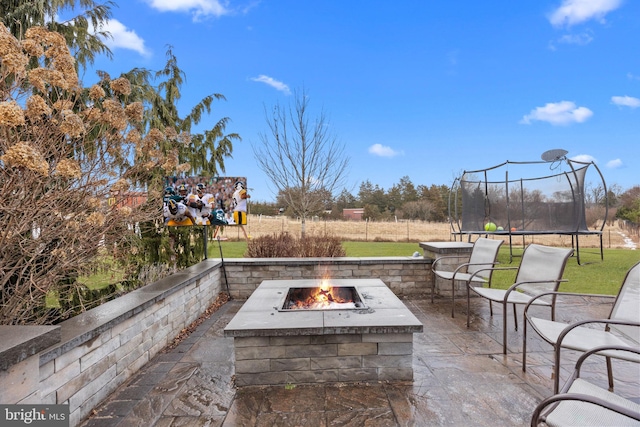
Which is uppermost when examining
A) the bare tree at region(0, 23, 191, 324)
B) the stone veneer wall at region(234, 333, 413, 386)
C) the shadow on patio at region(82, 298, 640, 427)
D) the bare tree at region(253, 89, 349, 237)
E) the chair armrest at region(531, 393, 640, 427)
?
the bare tree at region(253, 89, 349, 237)

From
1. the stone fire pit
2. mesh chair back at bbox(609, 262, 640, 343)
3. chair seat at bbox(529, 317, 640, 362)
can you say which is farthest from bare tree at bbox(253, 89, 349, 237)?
mesh chair back at bbox(609, 262, 640, 343)

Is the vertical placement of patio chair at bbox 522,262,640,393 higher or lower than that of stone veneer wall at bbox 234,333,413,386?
higher

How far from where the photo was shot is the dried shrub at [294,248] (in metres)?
5.77

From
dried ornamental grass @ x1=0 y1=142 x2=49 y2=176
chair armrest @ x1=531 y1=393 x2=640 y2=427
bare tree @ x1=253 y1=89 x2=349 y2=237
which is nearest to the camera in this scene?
chair armrest @ x1=531 y1=393 x2=640 y2=427

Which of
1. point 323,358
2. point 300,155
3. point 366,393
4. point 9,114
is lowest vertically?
point 366,393

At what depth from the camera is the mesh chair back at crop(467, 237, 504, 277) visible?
3.88 m

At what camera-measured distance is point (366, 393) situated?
82.0 inches

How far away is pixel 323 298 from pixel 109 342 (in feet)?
5.73

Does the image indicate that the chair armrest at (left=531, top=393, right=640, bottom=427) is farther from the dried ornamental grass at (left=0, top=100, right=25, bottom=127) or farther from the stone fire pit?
the dried ornamental grass at (left=0, top=100, right=25, bottom=127)

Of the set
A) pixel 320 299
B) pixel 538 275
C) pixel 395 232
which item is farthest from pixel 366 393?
pixel 395 232

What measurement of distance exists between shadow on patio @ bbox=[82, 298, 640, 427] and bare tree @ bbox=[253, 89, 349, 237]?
6.52 m

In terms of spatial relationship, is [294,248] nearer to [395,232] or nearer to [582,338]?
[582,338]

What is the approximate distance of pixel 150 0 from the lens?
593 cm

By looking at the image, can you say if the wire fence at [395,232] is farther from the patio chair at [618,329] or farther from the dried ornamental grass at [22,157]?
the dried ornamental grass at [22,157]
